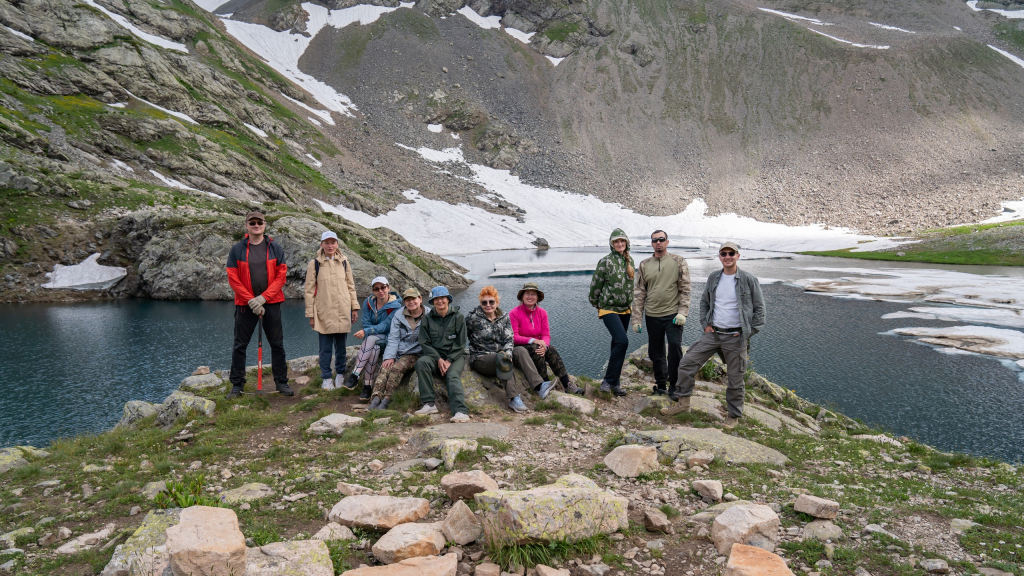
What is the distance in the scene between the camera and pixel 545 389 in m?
9.98

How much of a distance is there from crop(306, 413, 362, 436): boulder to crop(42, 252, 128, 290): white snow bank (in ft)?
118

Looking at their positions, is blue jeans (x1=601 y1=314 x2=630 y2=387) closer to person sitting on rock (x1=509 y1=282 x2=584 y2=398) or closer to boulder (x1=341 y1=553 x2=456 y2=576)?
person sitting on rock (x1=509 y1=282 x2=584 y2=398)

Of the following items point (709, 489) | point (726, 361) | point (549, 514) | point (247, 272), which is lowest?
point (709, 489)

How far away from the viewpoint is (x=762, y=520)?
14.5ft

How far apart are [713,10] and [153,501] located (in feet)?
536

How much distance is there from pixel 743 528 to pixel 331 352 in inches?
364

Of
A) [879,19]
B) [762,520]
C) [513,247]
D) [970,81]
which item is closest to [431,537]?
[762,520]

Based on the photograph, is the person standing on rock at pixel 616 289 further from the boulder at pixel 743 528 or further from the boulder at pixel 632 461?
the boulder at pixel 743 528

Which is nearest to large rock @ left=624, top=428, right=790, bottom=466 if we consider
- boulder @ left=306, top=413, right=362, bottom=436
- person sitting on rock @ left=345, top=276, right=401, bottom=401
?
boulder @ left=306, top=413, right=362, bottom=436

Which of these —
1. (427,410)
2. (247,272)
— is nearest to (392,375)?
(427,410)

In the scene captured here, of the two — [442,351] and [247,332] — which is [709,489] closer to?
[442,351]

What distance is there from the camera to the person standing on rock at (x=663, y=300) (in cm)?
961

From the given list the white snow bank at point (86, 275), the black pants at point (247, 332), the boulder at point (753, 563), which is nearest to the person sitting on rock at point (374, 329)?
the black pants at point (247, 332)

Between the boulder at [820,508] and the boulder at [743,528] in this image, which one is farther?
the boulder at [820,508]
